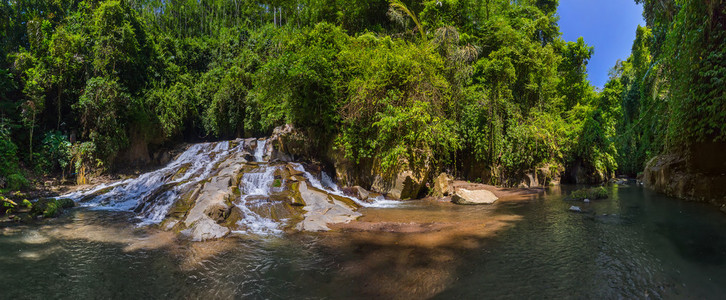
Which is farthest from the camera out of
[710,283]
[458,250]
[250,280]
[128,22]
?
[128,22]

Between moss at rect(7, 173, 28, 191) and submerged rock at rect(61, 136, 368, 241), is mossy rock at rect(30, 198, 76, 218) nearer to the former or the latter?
moss at rect(7, 173, 28, 191)

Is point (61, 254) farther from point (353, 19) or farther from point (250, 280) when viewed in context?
point (353, 19)

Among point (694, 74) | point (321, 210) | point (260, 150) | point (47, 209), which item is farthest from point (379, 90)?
point (47, 209)

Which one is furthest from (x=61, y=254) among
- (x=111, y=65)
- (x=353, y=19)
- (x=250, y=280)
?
(x=353, y=19)

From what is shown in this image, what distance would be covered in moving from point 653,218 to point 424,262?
20.5ft

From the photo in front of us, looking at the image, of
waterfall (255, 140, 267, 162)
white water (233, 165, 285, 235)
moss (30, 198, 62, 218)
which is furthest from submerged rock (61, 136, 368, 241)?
waterfall (255, 140, 267, 162)

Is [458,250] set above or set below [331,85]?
below

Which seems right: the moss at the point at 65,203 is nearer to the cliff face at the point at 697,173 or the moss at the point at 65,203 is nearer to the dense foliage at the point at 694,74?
the dense foliage at the point at 694,74

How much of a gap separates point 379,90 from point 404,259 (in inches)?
345

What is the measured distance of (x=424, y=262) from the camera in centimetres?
518

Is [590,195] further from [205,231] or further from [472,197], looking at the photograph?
[205,231]

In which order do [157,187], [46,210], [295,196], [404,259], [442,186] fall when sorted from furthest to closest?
1. [442,186]
2. [157,187]
3. [295,196]
4. [46,210]
5. [404,259]

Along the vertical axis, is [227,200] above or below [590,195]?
above

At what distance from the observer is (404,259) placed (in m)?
5.37
